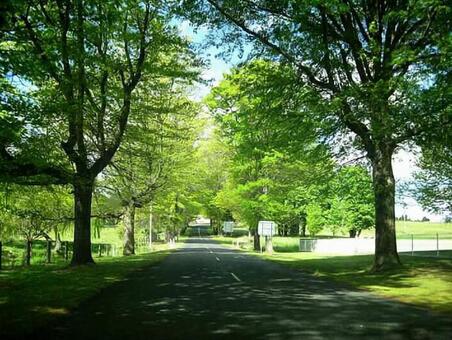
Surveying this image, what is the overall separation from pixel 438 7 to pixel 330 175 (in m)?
12.1

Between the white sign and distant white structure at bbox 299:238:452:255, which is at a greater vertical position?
the white sign

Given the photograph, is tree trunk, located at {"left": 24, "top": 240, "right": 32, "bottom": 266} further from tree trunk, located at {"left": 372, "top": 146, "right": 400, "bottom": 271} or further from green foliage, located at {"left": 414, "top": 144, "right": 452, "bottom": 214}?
green foliage, located at {"left": 414, "top": 144, "right": 452, "bottom": 214}

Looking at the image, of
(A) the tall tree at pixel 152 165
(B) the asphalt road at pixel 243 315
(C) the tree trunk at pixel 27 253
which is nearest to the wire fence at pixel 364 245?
(A) the tall tree at pixel 152 165

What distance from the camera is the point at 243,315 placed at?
10.4 m

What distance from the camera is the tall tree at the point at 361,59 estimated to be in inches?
680

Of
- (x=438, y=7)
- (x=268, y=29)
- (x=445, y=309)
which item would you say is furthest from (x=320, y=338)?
(x=268, y=29)

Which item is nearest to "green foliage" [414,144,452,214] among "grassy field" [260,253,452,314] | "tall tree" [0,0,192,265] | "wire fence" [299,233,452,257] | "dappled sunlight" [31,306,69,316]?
"wire fence" [299,233,452,257]

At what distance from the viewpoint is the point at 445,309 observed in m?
11.9

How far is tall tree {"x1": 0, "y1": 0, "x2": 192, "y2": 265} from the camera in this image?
1380cm

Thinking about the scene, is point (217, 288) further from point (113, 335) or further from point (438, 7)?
point (438, 7)

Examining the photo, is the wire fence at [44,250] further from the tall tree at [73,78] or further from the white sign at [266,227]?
the tall tree at [73,78]

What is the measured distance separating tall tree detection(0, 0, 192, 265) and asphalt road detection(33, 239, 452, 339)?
5.73 metres

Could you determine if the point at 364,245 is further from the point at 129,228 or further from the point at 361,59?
the point at 361,59

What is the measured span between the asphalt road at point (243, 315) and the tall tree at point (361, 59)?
6.12m
